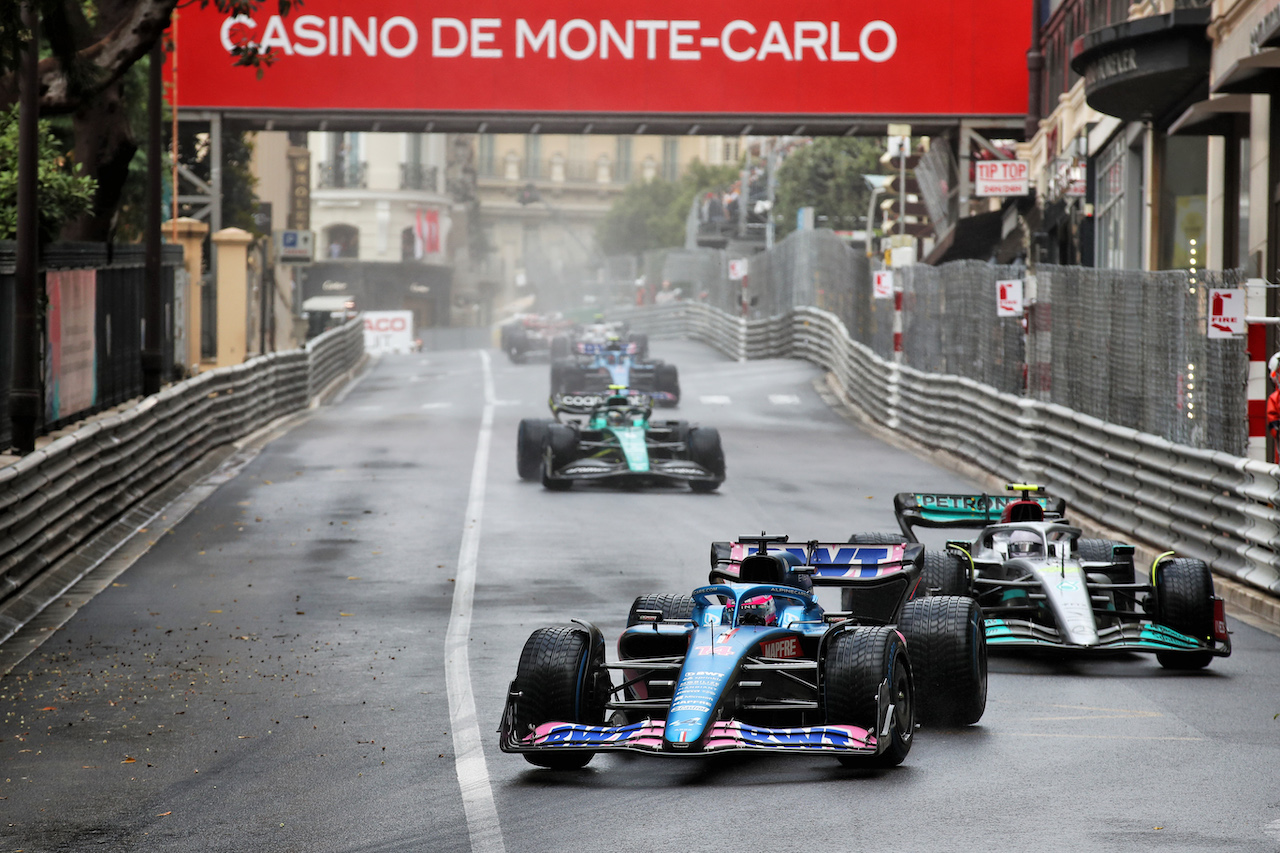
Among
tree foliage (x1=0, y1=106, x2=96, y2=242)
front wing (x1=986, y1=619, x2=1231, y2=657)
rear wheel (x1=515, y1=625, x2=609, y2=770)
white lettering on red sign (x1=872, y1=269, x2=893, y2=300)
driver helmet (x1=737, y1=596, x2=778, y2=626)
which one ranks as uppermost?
tree foliage (x1=0, y1=106, x2=96, y2=242)

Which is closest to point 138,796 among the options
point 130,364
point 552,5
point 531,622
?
point 531,622

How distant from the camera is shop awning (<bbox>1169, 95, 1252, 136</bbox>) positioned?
21.6m

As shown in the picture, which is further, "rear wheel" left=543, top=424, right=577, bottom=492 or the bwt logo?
the bwt logo

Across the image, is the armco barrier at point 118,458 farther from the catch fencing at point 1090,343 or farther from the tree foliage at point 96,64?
the catch fencing at point 1090,343

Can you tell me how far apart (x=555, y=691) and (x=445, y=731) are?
112 centimetres

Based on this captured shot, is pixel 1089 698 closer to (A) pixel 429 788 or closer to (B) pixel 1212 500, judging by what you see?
(A) pixel 429 788

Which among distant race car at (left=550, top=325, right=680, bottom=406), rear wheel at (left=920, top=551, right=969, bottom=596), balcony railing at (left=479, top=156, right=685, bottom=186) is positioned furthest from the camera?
balcony railing at (left=479, top=156, right=685, bottom=186)

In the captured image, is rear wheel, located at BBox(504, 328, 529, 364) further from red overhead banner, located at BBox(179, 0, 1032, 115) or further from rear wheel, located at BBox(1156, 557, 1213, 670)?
rear wheel, located at BBox(1156, 557, 1213, 670)

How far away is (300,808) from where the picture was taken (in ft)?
24.4

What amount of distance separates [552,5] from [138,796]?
96.0 feet

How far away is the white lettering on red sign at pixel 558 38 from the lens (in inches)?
1395

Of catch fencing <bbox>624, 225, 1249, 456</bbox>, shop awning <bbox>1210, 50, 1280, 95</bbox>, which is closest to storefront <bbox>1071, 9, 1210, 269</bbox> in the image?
shop awning <bbox>1210, 50, 1280, 95</bbox>

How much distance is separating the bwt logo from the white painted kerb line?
5013 centimetres

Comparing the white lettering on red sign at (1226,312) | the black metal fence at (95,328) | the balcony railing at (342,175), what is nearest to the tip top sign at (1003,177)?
the black metal fence at (95,328)
